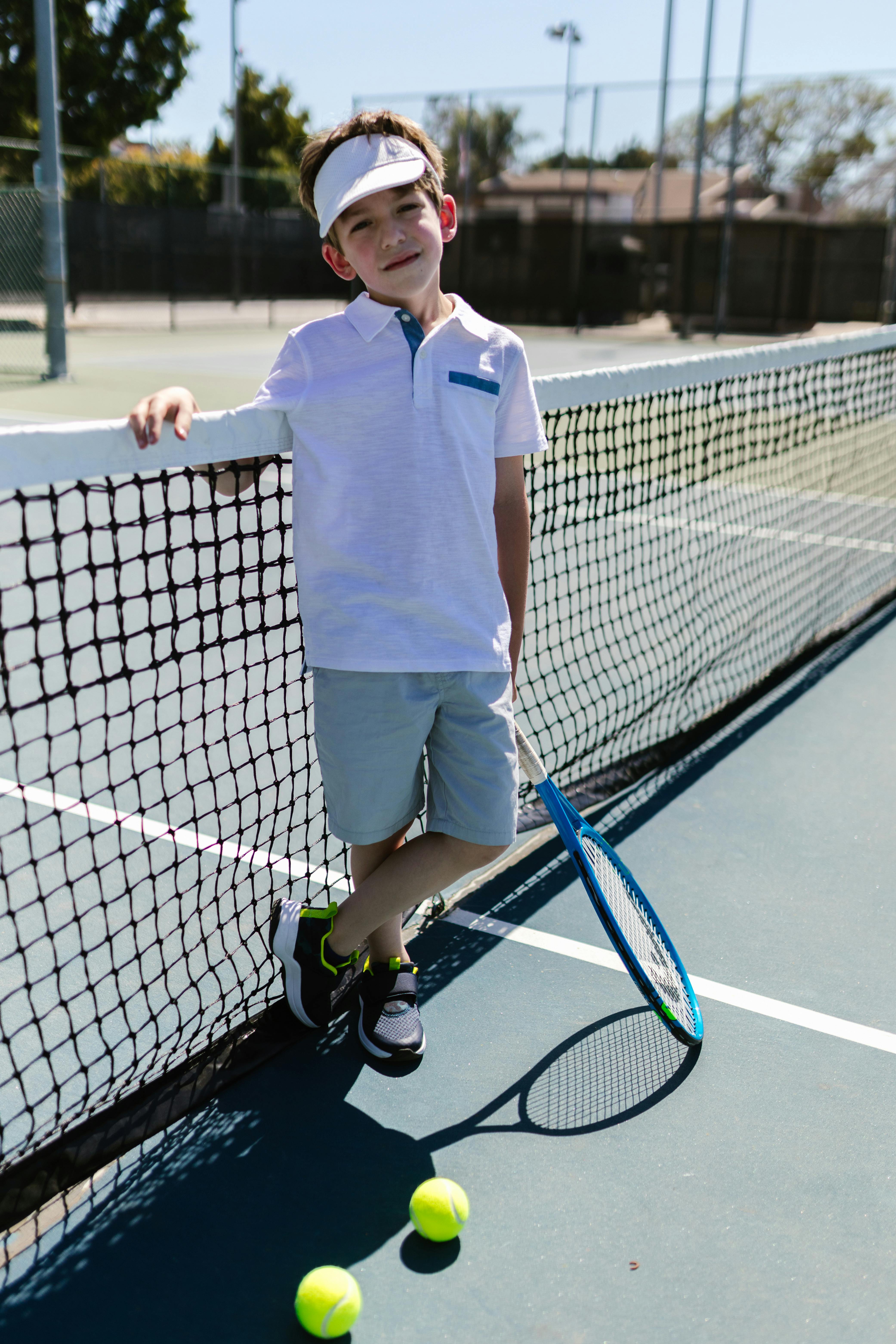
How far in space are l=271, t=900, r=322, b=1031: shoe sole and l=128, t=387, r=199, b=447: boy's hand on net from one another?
3.29 ft

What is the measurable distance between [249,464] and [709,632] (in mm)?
3363

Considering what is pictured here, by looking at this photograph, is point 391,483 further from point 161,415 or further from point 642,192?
point 642,192

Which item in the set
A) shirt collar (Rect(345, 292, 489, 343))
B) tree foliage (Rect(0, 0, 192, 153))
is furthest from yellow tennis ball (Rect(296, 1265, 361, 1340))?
tree foliage (Rect(0, 0, 192, 153))

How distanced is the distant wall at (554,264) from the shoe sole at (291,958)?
20.7m

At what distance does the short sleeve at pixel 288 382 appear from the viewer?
212 cm

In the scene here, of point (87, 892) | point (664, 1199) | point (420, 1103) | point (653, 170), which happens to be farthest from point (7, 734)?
point (653, 170)

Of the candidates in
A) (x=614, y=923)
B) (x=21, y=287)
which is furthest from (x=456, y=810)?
(x=21, y=287)

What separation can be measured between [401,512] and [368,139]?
64 cm

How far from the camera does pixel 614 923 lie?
2383mm

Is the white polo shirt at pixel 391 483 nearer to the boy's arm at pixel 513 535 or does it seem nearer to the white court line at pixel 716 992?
the boy's arm at pixel 513 535

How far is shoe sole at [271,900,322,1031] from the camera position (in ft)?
7.84

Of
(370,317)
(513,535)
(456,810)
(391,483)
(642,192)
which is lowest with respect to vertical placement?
(456,810)

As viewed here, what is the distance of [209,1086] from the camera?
2285mm

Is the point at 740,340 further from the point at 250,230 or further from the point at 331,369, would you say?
the point at 331,369
